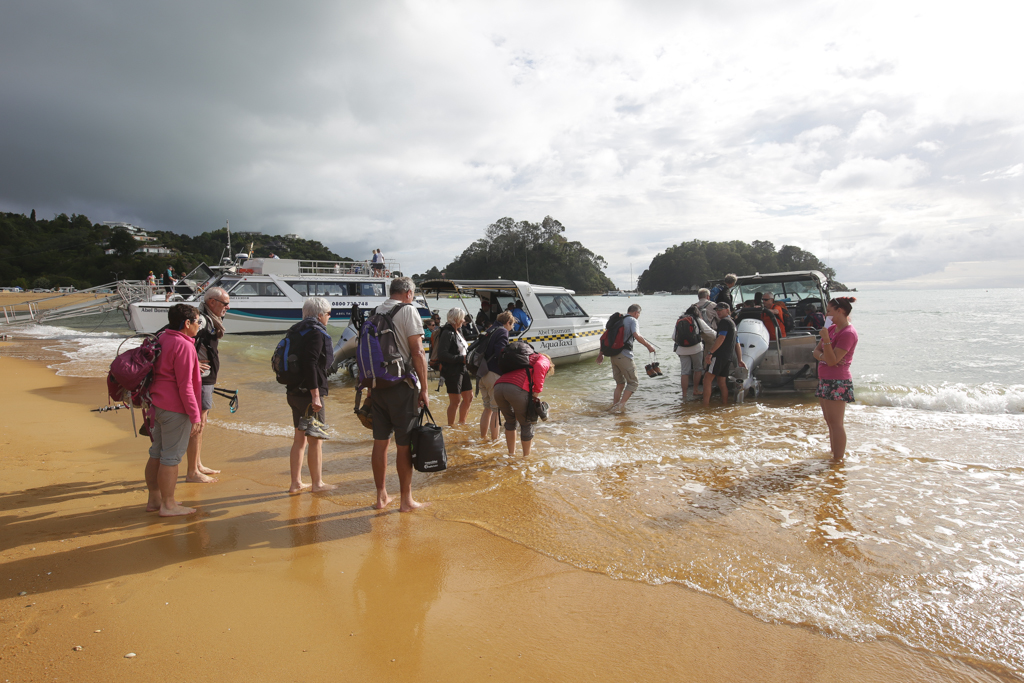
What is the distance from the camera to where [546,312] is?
12867 mm

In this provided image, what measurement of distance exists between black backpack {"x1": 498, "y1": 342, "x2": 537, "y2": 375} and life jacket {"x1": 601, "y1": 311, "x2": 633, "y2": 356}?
3.19 meters

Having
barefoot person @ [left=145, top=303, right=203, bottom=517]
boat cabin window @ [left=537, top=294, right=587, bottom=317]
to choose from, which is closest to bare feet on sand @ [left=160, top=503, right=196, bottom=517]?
barefoot person @ [left=145, top=303, right=203, bottom=517]

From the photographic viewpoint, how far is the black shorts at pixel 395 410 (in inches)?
155

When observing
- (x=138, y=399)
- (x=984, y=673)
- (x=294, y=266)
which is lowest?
Answer: (x=984, y=673)

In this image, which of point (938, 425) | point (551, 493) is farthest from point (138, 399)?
point (938, 425)

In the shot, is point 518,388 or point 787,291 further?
point 787,291

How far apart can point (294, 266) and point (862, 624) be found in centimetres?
2350

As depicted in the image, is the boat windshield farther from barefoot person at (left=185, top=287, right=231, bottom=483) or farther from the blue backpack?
barefoot person at (left=185, top=287, right=231, bottom=483)

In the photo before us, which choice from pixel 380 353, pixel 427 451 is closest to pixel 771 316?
pixel 427 451

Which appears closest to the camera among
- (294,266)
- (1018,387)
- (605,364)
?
(1018,387)

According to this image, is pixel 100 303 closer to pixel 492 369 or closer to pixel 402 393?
pixel 492 369

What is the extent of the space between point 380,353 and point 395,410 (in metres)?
0.48

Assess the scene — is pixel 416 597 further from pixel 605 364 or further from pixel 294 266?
pixel 294 266

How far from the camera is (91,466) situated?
5.23 m
